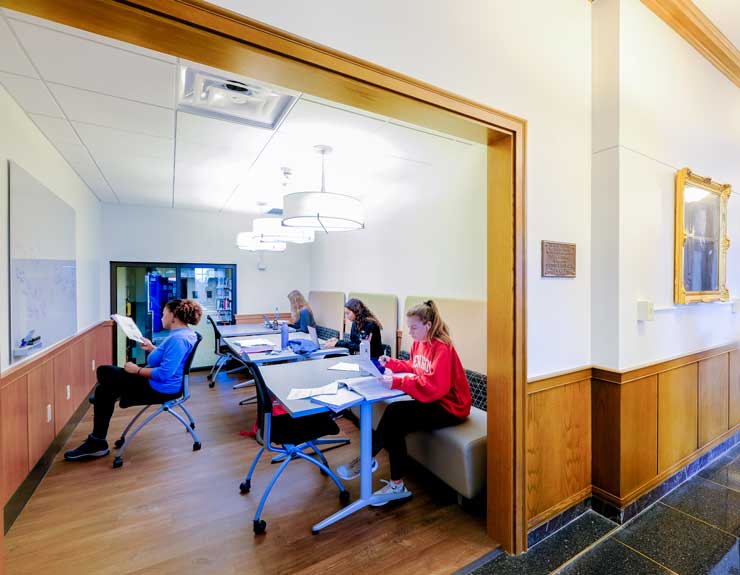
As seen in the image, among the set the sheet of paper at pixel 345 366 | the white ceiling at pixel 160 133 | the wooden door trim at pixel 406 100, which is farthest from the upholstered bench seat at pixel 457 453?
the white ceiling at pixel 160 133

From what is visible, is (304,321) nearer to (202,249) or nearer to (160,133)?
(202,249)

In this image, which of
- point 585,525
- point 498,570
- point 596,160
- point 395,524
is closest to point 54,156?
point 395,524

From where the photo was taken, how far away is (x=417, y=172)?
3.88 metres

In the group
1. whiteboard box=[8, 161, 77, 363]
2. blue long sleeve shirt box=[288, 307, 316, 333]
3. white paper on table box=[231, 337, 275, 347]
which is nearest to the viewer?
whiteboard box=[8, 161, 77, 363]

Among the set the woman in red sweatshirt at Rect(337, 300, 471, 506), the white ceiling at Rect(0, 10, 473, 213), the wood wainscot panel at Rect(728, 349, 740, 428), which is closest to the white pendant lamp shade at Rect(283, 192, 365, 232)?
the white ceiling at Rect(0, 10, 473, 213)

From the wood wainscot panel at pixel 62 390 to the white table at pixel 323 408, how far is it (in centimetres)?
190

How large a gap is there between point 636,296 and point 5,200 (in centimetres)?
397

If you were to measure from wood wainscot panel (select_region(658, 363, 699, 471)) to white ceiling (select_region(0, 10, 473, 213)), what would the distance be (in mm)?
2441

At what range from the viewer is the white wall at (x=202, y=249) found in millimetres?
5500

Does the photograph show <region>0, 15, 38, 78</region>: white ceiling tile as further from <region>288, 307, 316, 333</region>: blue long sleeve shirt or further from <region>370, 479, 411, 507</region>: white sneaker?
<region>288, 307, 316, 333</region>: blue long sleeve shirt

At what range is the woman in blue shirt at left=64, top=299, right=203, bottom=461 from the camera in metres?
2.98

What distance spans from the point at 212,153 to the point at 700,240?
4053 mm

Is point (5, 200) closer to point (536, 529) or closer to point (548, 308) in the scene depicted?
point (548, 308)

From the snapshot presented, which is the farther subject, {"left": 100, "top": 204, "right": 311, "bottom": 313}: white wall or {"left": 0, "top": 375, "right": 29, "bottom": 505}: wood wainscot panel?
{"left": 100, "top": 204, "right": 311, "bottom": 313}: white wall
